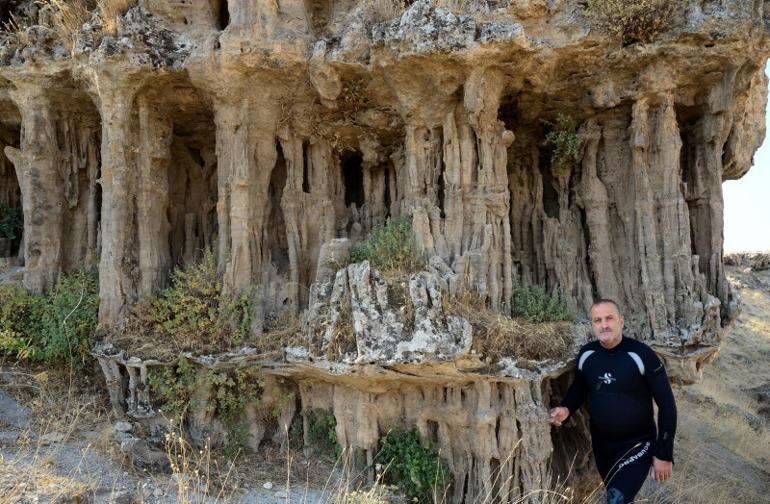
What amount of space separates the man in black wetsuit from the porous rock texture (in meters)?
1.33

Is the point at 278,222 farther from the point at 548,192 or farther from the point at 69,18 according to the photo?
the point at 548,192

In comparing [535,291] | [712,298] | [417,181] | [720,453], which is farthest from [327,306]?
[720,453]

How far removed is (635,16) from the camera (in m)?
6.67

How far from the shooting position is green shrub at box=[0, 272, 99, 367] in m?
7.82

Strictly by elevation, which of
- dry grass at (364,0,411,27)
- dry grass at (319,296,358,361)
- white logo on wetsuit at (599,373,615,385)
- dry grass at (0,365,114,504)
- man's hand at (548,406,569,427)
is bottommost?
dry grass at (0,365,114,504)

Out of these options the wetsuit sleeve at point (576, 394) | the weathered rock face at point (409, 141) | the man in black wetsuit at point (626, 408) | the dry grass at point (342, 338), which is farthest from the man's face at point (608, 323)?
the dry grass at point (342, 338)

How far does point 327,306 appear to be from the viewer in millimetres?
6727

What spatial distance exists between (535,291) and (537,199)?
6.23 feet

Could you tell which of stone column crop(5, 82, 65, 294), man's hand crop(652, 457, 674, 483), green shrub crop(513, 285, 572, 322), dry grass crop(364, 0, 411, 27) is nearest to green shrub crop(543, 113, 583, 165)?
green shrub crop(513, 285, 572, 322)

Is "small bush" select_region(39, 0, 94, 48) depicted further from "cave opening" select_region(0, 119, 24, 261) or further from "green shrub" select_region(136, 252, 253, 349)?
"green shrub" select_region(136, 252, 253, 349)

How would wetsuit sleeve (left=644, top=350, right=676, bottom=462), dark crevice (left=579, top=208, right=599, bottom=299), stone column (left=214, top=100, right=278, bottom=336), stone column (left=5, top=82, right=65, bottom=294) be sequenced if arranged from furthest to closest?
stone column (left=5, top=82, right=65, bottom=294) < dark crevice (left=579, top=208, right=599, bottom=299) < stone column (left=214, top=100, right=278, bottom=336) < wetsuit sleeve (left=644, top=350, right=676, bottom=462)

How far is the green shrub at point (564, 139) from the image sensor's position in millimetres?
8078

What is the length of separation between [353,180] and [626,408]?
635cm

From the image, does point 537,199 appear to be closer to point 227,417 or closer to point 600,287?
point 600,287
